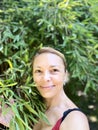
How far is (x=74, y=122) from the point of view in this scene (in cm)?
139

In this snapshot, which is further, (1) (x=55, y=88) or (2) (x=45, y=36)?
(2) (x=45, y=36)

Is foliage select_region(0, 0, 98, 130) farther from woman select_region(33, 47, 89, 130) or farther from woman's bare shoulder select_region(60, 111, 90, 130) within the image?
woman's bare shoulder select_region(60, 111, 90, 130)

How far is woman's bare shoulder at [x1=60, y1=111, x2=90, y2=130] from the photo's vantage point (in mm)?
1383

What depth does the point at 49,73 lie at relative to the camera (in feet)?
4.85

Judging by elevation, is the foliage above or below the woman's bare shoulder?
above

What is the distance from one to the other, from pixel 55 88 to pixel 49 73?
70 mm

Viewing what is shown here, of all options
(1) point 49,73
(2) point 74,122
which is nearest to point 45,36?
(1) point 49,73

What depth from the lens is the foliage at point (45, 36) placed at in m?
1.79

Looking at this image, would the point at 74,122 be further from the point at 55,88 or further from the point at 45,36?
the point at 45,36

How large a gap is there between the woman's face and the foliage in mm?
179

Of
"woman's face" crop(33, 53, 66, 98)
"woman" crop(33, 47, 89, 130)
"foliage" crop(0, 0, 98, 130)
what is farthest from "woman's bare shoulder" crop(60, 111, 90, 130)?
"foliage" crop(0, 0, 98, 130)

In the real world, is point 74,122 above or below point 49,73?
below

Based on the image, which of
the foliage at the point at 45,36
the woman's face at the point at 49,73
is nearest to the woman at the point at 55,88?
the woman's face at the point at 49,73

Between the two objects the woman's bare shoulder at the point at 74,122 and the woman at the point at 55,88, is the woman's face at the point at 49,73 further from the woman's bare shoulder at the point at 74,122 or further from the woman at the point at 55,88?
the woman's bare shoulder at the point at 74,122
